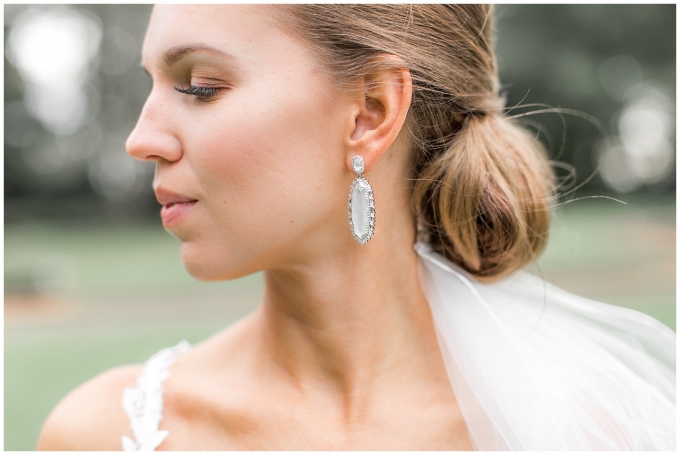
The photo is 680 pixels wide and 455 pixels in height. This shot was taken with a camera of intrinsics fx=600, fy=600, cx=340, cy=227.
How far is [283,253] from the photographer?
1718 millimetres

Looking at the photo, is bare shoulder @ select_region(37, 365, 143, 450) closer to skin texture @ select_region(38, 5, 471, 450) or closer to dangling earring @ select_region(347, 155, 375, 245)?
skin texture @ select_region(38, 5, 471, 450)

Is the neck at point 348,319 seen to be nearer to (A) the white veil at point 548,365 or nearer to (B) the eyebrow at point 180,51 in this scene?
(A) the white veil at point 548,365

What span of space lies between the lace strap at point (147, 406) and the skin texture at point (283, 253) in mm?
33

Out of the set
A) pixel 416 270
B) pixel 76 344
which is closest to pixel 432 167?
pixel 416 270

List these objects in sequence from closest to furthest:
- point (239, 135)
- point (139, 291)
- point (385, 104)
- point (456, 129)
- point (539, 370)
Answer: point (239, 135) < point (385, 104) < point (539, 370) < point (456, 129) < point (139, 291)

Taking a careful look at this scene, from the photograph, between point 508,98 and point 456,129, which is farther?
Result: point 508,98

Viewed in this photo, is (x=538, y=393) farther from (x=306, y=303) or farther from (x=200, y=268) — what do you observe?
(x=200, y=268)

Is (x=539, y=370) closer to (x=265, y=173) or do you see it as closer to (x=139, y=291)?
(x=265, y=173)

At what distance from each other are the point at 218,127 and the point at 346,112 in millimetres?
354

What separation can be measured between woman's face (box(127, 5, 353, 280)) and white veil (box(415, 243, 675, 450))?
0.55 meters

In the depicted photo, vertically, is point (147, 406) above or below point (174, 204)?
below

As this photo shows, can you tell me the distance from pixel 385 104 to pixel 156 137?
2.09ft

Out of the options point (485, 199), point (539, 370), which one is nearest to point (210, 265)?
point (485, 199)

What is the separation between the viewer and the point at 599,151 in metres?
21.9
